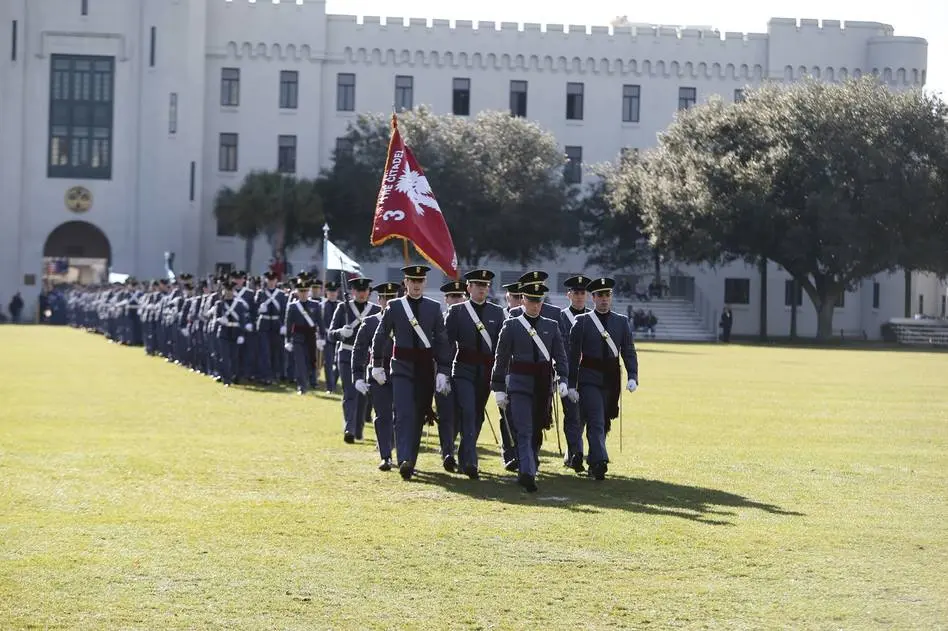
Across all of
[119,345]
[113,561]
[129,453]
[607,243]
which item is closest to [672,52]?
[607,243]

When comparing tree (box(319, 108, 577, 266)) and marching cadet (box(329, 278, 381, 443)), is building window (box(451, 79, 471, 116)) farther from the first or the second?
marching cadet (box(329, 278, 381, 443))

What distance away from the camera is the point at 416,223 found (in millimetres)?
20797

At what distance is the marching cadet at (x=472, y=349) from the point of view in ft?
50.9

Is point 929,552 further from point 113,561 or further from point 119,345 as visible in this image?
point 119,345

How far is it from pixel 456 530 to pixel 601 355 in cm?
438

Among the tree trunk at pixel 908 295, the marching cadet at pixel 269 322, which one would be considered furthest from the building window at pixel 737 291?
the marching cadet at pixel 269 322

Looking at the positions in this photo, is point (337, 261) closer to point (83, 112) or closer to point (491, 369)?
point (491, 369)

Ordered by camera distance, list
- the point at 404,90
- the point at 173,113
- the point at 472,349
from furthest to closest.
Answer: the point at 404,90 < the point at 173,113 < the point at 472,349

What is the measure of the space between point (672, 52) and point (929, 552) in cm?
7195

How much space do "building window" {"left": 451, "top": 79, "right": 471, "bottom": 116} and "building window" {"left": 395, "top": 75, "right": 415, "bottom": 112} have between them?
6.85 feet

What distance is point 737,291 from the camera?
7969 cm

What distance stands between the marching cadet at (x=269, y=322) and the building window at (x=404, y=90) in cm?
5022

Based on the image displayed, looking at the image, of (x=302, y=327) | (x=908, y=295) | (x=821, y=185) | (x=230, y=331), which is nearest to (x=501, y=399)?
(x=302, y=327)

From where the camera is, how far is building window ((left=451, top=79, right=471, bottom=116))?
3142 inches
